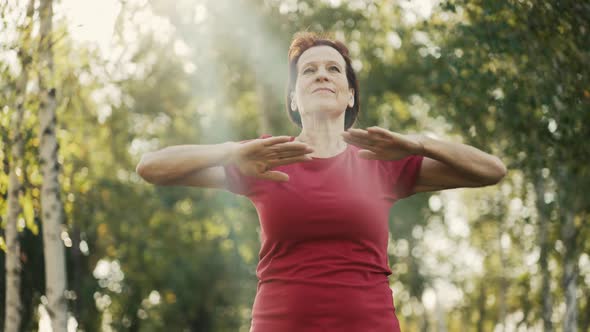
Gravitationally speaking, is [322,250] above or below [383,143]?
below

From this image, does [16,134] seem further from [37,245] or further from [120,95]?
[120,95]

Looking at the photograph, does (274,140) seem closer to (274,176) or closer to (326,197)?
(274,176)

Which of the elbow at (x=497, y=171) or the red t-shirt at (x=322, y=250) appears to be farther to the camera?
the elbow at (x=497, y=171)

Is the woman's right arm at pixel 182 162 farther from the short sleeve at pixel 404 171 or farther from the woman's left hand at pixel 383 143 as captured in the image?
the short sleeve at pixel 404 171

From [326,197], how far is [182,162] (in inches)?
24.2

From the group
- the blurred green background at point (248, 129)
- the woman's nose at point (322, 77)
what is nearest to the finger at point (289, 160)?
the woman's nose at point (322, 77)

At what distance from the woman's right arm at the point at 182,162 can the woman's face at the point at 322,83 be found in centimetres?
55

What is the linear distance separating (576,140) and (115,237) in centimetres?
1804

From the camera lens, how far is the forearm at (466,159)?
10.0 feet

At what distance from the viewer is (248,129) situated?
26531 mm

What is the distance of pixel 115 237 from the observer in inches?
924

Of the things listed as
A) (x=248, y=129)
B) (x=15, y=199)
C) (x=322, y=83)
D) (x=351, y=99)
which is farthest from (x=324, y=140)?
(x=248, y=129)

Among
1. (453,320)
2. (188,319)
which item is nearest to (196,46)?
(188,319)

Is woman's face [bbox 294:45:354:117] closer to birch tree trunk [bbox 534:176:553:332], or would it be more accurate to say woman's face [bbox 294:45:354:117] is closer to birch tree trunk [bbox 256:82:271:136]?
birch tree trunk [bbox 534:176:553:332]
